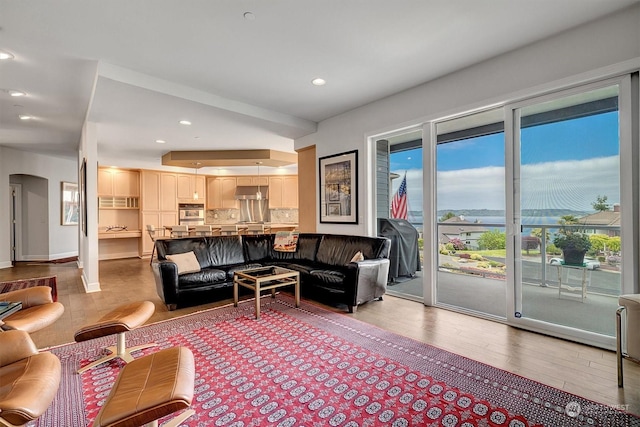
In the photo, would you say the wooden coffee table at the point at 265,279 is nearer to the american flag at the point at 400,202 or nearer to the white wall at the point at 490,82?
the white wall at the point at 490,82

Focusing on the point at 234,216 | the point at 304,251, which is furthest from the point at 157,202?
the point at 304,251

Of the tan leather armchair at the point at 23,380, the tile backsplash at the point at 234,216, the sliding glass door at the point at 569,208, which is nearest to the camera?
the tan leather armchair at the point at 23,380

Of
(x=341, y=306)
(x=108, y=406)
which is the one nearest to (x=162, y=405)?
(x=108, y=406)

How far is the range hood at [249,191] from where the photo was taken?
32.0 feet

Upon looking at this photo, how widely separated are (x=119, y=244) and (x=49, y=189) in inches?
87.7

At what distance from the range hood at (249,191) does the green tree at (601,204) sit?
27.6 ft

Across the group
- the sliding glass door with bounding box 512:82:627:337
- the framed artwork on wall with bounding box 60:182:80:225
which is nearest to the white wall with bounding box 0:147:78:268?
the framed artwork on wall with bounding box 60:182:80:225

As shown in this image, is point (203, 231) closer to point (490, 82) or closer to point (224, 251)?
point (224, 251)

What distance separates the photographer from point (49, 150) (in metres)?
7.53

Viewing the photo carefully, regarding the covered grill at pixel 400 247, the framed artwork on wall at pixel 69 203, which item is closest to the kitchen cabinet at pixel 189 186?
the framed artwork on wall at pixel 69 203

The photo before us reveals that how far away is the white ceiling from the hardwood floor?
269 centimetres

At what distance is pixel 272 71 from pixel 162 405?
10.8 ft

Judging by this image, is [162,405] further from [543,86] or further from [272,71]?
[543,86]

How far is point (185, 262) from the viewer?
414cm
